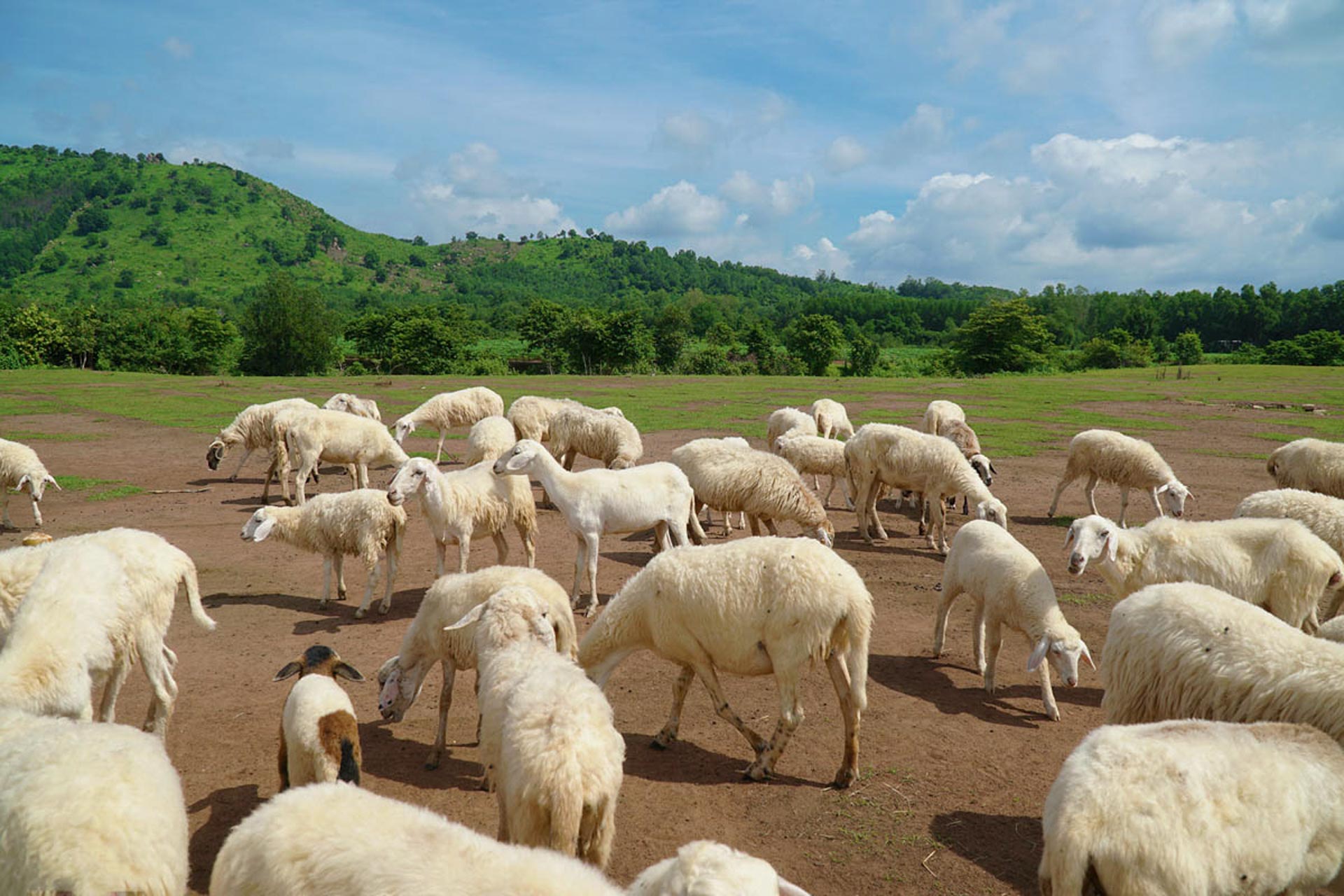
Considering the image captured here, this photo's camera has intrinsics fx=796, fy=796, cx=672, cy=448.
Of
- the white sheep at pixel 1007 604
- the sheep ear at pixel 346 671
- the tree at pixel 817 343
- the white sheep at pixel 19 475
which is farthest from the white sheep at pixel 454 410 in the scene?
the tree at pixel 817 343

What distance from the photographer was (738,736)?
7.44m

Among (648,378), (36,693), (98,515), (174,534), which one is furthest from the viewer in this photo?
(648,378)

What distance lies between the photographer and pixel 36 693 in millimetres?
5281

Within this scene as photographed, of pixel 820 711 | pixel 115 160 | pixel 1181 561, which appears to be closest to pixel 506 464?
pixel 820 711

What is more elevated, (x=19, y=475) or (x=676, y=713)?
(x=19, y=475)

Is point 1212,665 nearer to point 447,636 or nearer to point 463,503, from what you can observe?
point 447,636

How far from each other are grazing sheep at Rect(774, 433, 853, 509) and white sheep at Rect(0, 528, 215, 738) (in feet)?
36.7

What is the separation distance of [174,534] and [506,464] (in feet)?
23.9

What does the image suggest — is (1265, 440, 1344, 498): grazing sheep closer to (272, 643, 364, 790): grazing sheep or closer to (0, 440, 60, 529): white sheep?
(272, 643, 364, 790): grazing sheep

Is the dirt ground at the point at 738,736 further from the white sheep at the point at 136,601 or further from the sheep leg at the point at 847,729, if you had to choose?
the white sheep at the point at 136,601

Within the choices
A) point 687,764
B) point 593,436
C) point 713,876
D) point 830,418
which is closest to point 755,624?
point 687,764

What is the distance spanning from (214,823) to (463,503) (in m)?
5.60

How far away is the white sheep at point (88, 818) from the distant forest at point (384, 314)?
63.4 meters

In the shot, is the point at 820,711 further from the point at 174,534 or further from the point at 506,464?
the point at 174,534
